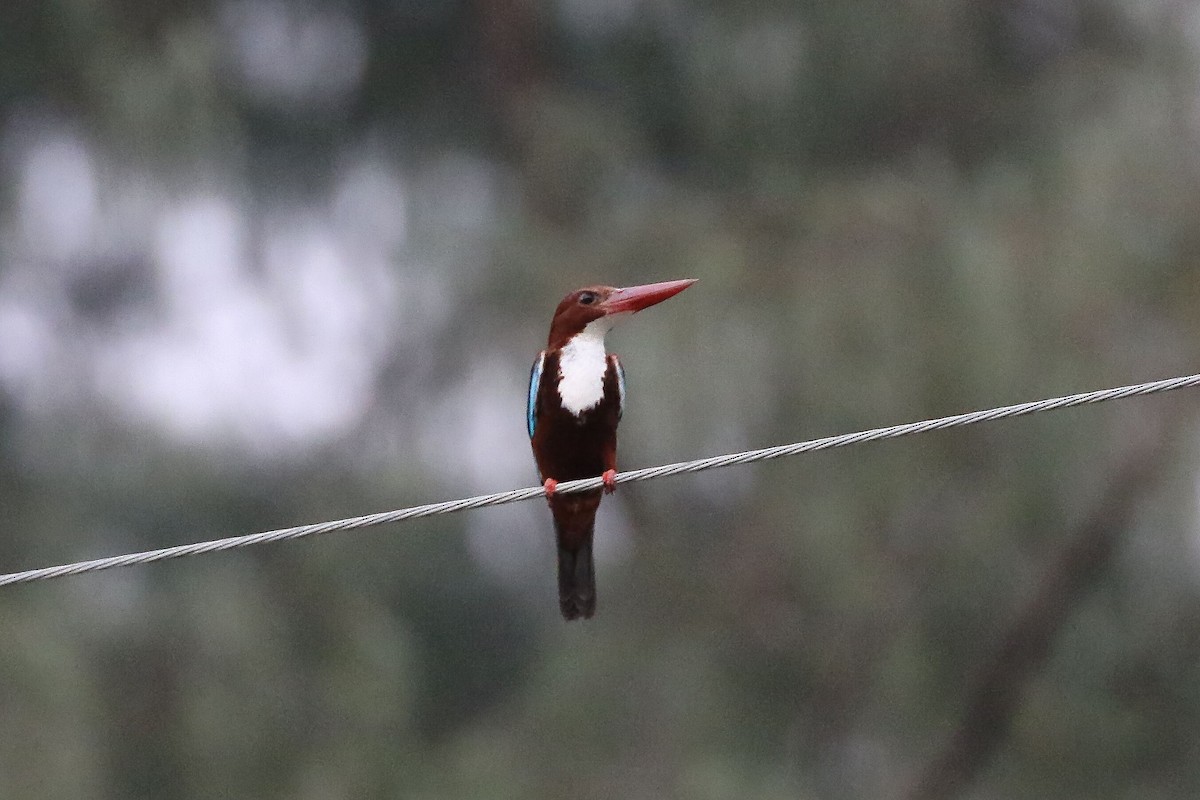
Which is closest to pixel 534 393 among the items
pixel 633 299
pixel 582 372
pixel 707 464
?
pixel 582 372

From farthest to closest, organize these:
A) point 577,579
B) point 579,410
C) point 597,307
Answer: point 577,579 < point 597,307 < point 579,410

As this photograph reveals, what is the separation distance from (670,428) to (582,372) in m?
1.62

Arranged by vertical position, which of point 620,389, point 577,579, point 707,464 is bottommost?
point 577,579

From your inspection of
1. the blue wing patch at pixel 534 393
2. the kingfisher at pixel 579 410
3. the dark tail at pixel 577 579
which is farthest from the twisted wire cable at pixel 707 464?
the dark tail at pixel 577 579

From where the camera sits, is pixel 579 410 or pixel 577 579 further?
pixel 577 579

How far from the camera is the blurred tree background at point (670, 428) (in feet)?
20.4

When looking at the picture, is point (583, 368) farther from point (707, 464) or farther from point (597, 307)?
point (707, 464)

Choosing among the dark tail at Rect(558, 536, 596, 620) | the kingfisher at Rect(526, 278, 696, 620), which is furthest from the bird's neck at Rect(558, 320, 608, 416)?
the dark tail at Rect(558, 536, 596, 620)

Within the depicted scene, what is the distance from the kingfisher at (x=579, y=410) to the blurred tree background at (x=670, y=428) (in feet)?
4.65

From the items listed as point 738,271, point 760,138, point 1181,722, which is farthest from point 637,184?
point 1181,722

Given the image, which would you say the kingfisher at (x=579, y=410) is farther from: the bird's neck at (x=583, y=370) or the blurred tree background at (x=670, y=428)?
the blurred tree background at (x=670, y=428)

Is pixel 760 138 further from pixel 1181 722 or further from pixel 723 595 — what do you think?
pixel 1181 722

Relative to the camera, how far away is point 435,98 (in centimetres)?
919

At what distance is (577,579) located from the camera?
14.7 feet
